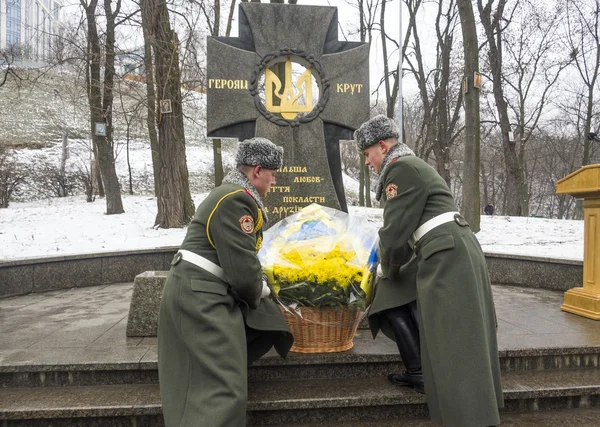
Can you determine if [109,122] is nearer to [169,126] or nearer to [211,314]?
[169,126]

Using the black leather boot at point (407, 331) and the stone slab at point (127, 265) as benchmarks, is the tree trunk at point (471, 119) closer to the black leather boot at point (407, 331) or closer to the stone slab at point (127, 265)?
the stone slab at point (127, 265)

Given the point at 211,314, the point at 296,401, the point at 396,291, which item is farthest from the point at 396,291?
the point at 211,314

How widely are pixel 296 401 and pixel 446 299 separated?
4.23 feet

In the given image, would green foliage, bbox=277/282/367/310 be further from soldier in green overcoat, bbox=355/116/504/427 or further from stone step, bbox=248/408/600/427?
stone step, bbox=248/408/600/427

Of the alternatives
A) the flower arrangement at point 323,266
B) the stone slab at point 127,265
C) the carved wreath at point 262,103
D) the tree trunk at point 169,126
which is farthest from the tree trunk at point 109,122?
the flower arrangement at point 323,266

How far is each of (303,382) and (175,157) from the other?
32.0ft

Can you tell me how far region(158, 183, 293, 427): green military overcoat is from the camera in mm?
2750

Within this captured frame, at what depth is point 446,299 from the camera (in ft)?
9.72

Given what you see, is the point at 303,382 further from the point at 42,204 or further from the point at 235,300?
the point at 42,204

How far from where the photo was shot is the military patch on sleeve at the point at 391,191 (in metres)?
3.19

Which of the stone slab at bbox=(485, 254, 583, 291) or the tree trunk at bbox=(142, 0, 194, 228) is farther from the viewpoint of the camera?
the tree trunk at bbox=(142, 0, 194, 228)

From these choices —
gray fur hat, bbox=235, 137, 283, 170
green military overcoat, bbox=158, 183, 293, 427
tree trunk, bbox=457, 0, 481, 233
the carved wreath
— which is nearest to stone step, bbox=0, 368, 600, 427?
green military overcoat, bbox=158, 183, 293, 427

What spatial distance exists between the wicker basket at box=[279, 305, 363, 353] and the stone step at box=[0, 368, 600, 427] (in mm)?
258

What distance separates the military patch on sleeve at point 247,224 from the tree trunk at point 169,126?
967cm
